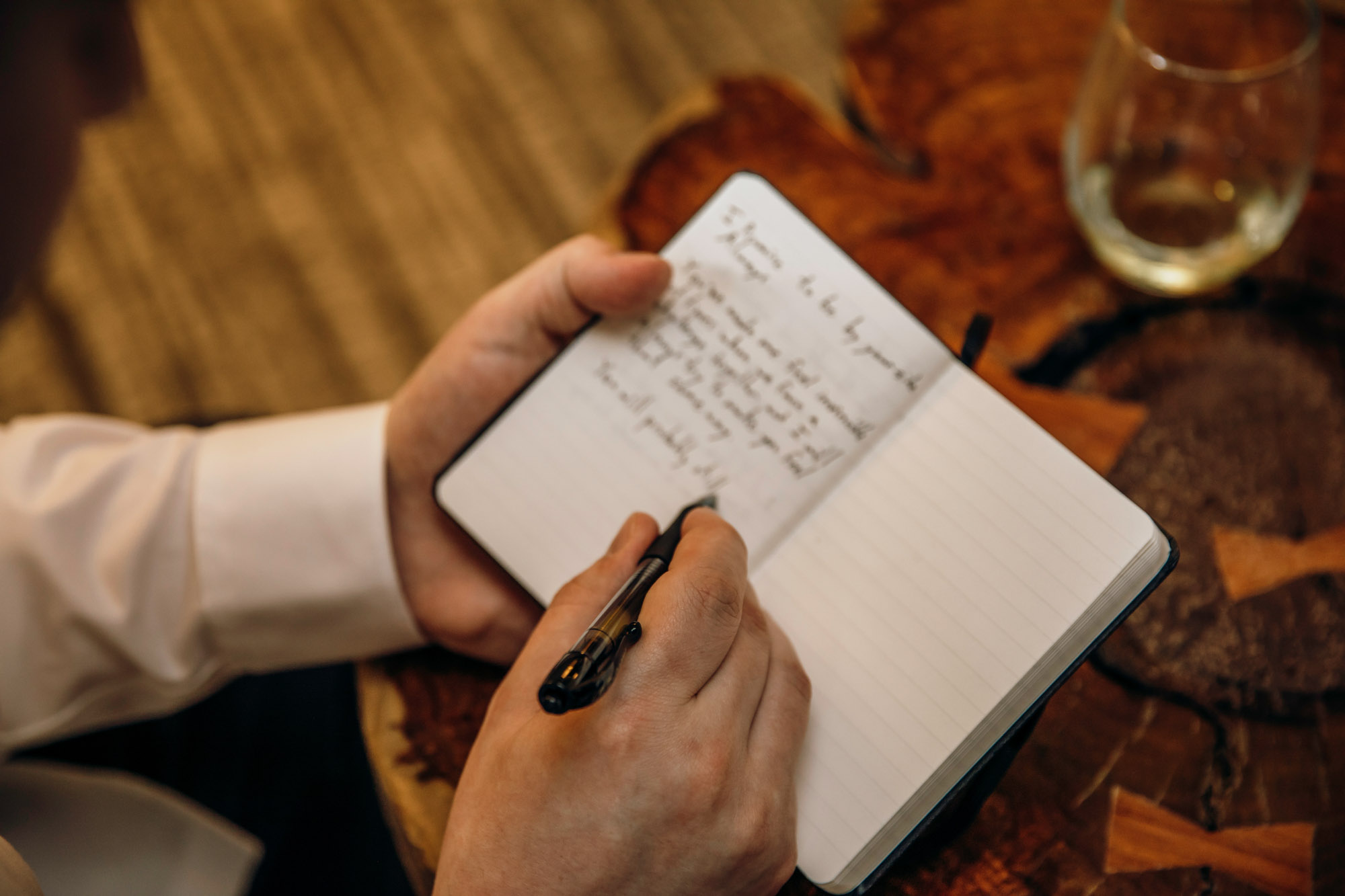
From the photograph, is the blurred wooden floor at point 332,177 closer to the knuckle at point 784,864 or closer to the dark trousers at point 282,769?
the dark trousers at point 282,769

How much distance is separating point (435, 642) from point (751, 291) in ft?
1.24

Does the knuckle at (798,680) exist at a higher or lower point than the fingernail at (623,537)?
lower

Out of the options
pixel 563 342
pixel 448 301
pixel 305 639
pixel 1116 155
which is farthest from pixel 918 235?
pixel 448 301

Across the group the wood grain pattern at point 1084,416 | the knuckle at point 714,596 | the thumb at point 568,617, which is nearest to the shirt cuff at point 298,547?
the thumb at point 568,617

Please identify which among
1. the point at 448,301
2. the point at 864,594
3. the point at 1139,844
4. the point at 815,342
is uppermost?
the point at 815,342

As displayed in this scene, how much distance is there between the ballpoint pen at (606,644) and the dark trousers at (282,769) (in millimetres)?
361

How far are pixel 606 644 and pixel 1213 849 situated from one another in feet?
1.49

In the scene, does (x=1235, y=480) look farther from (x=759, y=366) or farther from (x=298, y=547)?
(x=298, y=547)

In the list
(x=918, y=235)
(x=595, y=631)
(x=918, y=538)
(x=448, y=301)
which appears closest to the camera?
(x=595, y=631)

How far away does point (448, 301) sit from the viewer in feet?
5.07

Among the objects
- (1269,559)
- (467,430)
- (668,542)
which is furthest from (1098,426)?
(467,430)

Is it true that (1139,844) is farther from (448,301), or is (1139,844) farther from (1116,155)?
(448,301)

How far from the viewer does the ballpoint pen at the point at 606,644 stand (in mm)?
458

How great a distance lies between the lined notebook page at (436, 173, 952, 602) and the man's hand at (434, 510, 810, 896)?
4.9 inches
